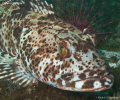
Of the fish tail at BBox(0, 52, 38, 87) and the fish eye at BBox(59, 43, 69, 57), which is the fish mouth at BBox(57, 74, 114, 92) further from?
the fish tail at BBox(0, 52, 38, 87)

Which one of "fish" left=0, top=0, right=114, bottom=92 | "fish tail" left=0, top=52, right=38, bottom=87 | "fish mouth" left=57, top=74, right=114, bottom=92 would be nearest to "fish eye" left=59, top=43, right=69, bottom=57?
"fish" left=0, top=0, right=114, bottom=92

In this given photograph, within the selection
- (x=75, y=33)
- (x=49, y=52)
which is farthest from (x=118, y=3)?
(x=49, y=52)

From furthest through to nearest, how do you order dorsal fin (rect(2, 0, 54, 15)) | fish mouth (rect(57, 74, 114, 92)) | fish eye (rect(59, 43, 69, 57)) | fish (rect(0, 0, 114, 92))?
dorsal fin (rect(2, 0, 54, 15)) < fish eye (rect(59, 43, 69, 57)) < fish (rect(0, 0, 114, 92)) < fish mouth (rect(57, 74, 114, 92))

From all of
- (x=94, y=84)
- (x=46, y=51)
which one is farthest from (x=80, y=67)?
(x=46, y=51)

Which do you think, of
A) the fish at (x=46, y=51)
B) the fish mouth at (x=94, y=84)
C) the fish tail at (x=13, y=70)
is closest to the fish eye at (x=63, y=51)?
the fish at (x=46, y=51)

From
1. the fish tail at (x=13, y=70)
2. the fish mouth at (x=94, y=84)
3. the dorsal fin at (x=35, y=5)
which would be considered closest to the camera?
the fish mouth at (x=94, y=84)

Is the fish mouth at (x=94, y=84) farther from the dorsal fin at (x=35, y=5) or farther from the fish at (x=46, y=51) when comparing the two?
the dorsal fin at (x=35, y=5)

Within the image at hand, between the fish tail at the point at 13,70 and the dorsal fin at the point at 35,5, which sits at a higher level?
the dorsal fin at the point at 35,5
